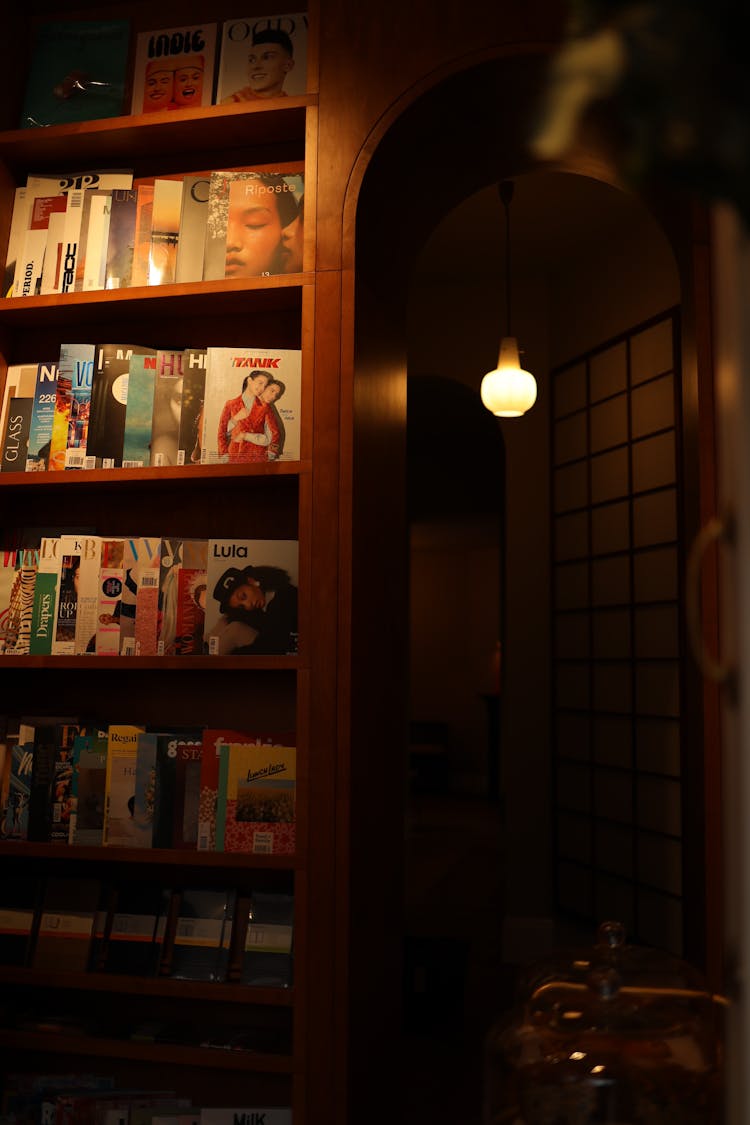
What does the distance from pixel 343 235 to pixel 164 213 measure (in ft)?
1.44

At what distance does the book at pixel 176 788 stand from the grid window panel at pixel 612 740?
2.69 metres

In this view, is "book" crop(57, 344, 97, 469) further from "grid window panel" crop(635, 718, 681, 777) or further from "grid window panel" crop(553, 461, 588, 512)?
"grid window panel" crop(553, 461, 588, 512)

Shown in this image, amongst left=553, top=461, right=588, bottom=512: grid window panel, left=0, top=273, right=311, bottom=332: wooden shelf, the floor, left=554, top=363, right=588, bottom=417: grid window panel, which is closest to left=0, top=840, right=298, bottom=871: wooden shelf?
left=0, top=273, right=311, bottom=332: wooden shelf

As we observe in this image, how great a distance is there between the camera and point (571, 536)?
4.74 m

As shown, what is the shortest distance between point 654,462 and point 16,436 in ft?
9.33

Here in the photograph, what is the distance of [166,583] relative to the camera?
2.12m

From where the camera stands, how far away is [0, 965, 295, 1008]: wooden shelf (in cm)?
192

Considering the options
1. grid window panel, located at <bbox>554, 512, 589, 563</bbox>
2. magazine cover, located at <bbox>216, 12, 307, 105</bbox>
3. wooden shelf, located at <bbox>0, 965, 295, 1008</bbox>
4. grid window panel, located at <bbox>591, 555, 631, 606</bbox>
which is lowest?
wooden shelf, located at <bbox>0, 965, 295, 1008</bbox>

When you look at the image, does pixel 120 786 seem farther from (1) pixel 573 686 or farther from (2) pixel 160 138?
(1) pixel 573 686

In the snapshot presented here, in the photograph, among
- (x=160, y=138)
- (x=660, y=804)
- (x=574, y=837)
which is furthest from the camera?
(x=574, y=837)

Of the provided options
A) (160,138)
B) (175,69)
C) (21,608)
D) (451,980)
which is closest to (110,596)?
(21,608)

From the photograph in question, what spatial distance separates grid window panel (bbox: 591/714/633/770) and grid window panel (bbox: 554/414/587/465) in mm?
1225

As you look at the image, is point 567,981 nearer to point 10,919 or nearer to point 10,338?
point 10,919

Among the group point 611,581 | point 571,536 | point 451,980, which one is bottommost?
point 451,980
